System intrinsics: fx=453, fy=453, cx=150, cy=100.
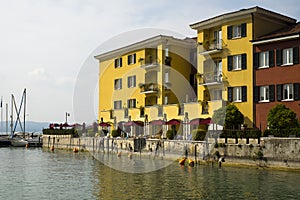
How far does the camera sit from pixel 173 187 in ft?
95.8

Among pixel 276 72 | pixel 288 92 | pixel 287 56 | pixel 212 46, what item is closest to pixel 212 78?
pixel 212 46

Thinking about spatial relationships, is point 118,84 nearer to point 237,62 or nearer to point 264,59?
point 237,62

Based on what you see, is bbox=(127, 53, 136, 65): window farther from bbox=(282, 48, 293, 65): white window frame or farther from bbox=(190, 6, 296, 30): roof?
bbox=(282, 48, 293, 65): white window frame

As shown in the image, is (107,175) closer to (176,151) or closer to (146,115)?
(176,151)

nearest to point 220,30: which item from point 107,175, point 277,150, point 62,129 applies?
point 277,150

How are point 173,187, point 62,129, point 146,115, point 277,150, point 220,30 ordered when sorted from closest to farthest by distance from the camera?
point 173,187, point 277,150, point 220,30, point 146,115, point 62,129

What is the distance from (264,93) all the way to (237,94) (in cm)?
337

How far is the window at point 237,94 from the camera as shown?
46.2 metres

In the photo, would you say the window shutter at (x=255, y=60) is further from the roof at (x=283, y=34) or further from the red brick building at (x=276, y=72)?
the roof at (x=283, y=34)

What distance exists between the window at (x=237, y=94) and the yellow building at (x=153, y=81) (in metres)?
7.69

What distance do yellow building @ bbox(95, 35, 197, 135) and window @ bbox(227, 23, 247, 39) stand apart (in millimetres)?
10355

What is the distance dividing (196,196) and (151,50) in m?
37.3

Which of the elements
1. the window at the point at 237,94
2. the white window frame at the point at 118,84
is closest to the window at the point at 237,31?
the window at the point at 237,94

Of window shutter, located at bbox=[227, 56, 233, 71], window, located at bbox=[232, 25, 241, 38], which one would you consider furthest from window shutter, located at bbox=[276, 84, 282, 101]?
window, located at bbox=[232, 25, 241, 38]
